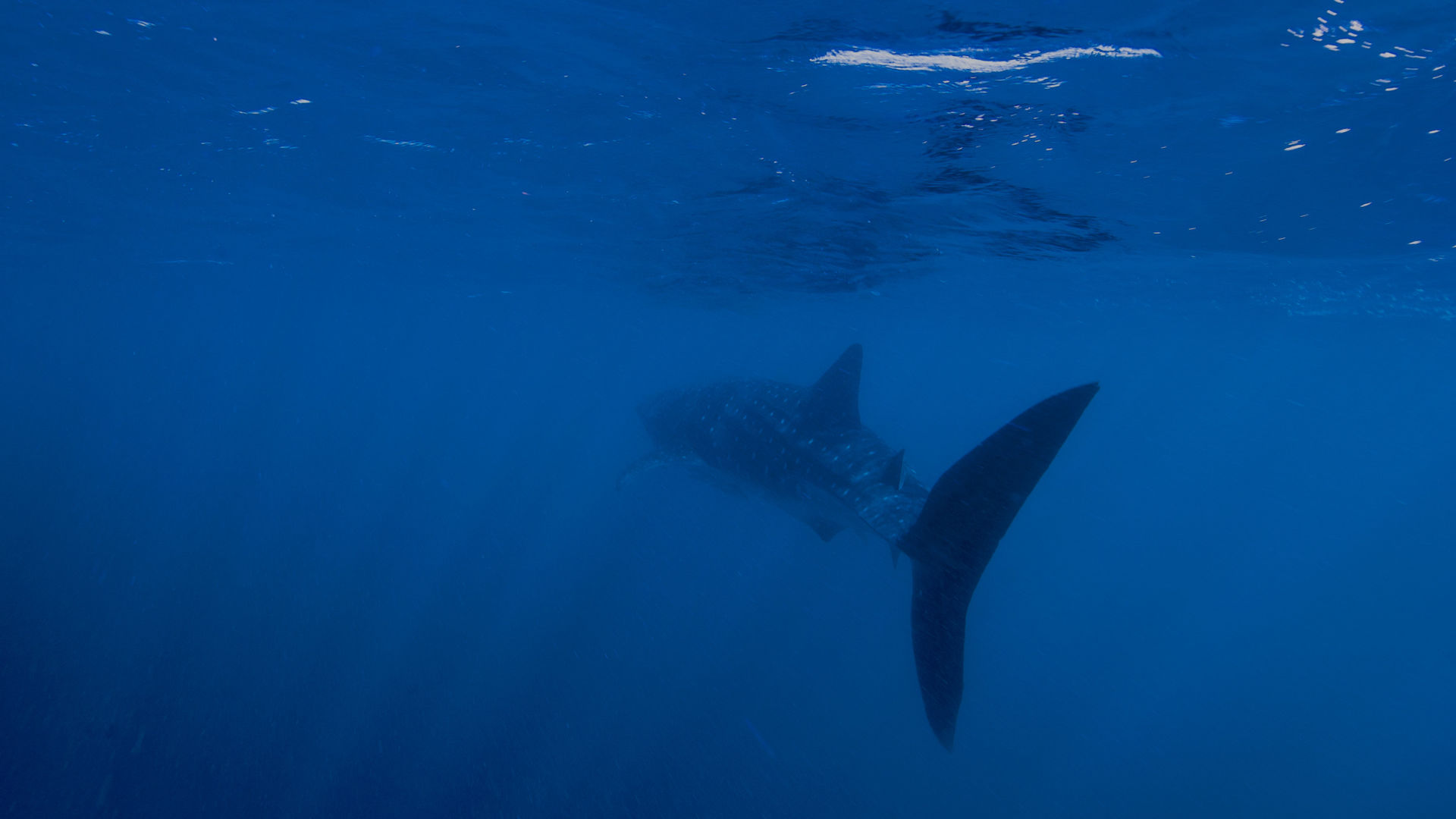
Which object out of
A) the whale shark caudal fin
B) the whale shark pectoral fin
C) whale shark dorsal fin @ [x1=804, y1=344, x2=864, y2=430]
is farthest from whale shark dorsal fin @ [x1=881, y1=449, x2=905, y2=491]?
whale shark dorsal fin @ [x1=804, y1=344, x2=864, y2=430]

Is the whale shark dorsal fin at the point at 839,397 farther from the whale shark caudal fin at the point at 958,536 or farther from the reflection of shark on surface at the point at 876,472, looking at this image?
the whale shark caudal fin at the point at 958,536

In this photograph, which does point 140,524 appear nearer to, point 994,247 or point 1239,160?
point 994,247

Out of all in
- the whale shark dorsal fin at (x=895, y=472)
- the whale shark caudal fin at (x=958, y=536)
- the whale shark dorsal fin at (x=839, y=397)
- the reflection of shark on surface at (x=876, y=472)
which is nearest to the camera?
the whale shark caudal fin at (x=958, y=536)

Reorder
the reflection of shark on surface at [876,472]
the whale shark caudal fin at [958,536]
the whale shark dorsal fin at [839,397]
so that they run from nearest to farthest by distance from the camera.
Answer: the whale shark caudal fin at [958,536] < the reflection of shark on surface at [876,472] < the whale shark dorsal fin at [839,397]

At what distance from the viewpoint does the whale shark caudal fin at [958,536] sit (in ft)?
15.1

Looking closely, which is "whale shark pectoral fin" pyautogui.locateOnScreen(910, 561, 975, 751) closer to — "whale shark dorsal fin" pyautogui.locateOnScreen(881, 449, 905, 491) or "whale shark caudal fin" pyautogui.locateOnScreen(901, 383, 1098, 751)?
"whale shark caudal fin" pyautogui.locateOnScreen(901, 383, 1098, 751)

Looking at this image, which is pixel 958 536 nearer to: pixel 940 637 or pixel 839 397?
pixel 940 637

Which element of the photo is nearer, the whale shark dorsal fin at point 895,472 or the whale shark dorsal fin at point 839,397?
the whale shark dorsal fin at point 895,472

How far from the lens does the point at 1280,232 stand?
16.6m

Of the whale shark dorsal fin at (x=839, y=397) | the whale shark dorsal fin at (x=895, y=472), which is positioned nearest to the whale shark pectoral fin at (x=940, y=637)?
the whale shark dorsal fin at (x=895, y=472)

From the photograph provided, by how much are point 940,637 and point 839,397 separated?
4739 millimetres

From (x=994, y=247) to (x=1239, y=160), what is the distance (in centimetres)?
883

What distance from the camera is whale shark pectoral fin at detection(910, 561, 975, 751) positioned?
15.7 feet

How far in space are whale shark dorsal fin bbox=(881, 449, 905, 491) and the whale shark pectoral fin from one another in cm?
154
